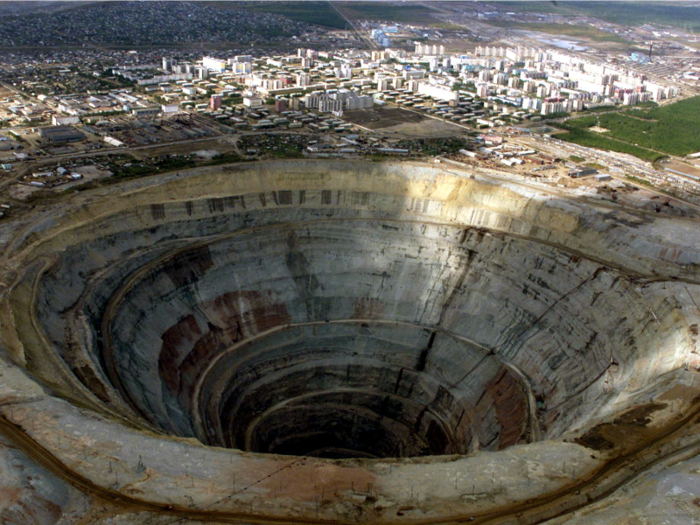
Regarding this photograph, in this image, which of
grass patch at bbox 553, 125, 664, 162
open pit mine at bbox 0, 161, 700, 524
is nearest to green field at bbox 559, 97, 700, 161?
grass patch at bbox 553, 125, 664, 162

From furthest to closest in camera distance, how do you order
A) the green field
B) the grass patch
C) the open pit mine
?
1. the green field
2. the grass patch
3. the open pit mine

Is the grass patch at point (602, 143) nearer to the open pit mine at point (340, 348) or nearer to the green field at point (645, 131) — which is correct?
the green field at point (645, 131)

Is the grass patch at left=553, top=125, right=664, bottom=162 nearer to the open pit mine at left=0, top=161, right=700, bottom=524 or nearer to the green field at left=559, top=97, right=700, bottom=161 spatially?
the green field at left=559, top=97, right=700, bottom=161

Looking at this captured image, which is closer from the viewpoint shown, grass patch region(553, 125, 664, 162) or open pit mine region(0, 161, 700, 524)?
open pit mine region(0, 161, 700, 524)

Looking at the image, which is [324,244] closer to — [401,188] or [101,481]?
[401,188]

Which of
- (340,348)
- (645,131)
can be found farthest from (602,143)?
(340,348)

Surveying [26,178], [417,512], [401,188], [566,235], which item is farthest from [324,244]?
[417,512]

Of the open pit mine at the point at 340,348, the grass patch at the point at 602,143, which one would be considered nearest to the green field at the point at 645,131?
the grass patch at the point at 602,143
